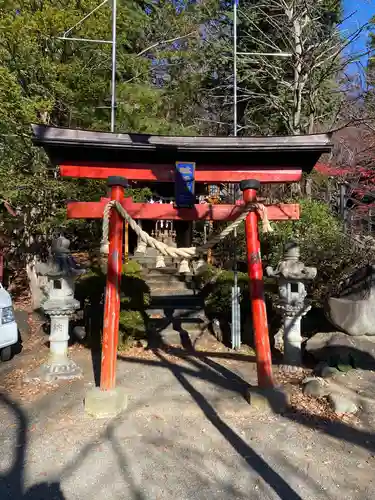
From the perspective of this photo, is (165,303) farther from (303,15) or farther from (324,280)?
(303,15)

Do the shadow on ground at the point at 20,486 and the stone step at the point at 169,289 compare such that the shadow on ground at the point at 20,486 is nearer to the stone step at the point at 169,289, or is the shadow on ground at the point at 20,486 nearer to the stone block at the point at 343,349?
the stone block at the point at 343,349

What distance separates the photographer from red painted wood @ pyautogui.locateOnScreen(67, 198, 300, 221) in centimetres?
519

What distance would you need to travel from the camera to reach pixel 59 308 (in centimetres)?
582

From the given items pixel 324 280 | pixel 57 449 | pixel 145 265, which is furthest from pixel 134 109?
pixel 57 449

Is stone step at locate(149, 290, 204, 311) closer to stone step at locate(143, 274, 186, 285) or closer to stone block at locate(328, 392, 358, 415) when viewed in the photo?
stone step at locate(143, 274, 186, 285)

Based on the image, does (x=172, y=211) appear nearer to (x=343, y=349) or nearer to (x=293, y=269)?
(x=293, y=269)

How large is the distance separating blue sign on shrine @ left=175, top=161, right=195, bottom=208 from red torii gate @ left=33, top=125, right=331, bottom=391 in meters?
0.12

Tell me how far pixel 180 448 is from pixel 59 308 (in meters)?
3.00

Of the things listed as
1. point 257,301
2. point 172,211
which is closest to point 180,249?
point 172,211

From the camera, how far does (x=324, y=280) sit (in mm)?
7891

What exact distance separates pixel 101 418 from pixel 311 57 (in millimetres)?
11927

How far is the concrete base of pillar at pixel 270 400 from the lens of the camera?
4602 mm

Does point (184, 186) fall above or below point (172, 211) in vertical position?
above

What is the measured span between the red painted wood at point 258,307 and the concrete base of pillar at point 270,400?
0.11m
